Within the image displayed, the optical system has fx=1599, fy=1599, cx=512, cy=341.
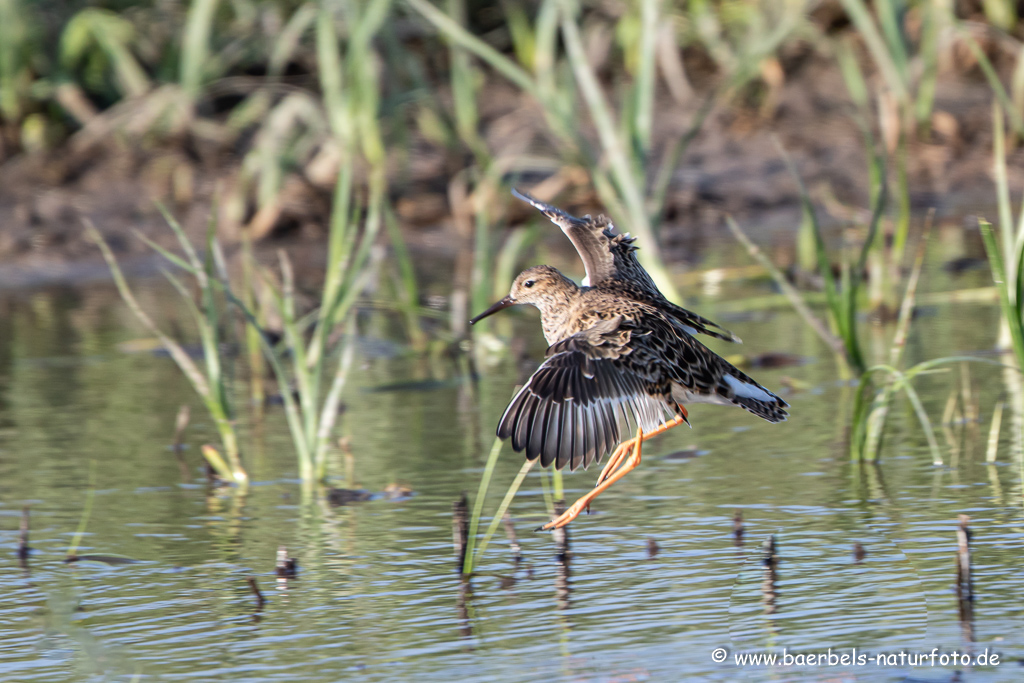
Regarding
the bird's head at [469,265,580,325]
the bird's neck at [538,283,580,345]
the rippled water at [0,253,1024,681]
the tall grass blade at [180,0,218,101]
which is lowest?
the rippled water at [0,253,1024,681]

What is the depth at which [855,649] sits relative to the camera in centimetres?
422

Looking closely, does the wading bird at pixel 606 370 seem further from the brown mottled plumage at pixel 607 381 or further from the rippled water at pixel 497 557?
the rippled water at pixel 497 557

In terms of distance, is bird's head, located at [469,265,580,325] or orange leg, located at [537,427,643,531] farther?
bird's head, located at [469,265,580,325]

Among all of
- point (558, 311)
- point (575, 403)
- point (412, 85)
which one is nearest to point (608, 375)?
point (575, 403)

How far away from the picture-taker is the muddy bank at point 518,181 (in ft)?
40.8

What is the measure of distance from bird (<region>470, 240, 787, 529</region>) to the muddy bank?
216 inches

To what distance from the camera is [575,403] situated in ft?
16.4

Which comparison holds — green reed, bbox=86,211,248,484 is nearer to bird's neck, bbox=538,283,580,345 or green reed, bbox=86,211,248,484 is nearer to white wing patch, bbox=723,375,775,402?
bird's neck, bbox=538,283,580,345

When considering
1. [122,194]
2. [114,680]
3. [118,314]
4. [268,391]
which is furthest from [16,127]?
[114,680]

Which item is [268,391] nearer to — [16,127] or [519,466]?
[519,466]

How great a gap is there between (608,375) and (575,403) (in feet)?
0.78

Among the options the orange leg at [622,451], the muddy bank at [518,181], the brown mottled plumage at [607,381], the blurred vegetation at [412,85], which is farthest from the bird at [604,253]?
the muddy bank at [518,181]

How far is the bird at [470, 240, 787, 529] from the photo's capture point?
493 centimetres

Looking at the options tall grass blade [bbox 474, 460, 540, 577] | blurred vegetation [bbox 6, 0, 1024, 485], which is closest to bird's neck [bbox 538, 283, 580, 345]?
tall grass blade [bbox 474, 460, 540, 577]
